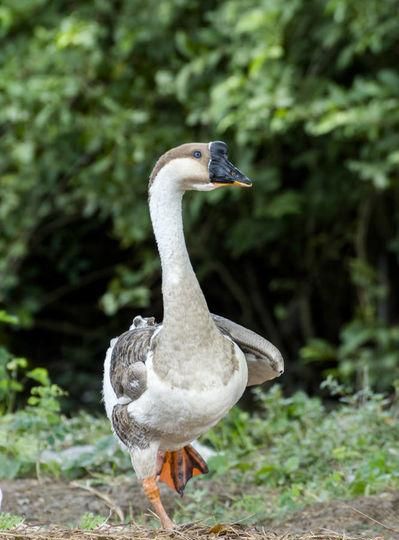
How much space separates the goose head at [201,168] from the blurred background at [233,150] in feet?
12.0

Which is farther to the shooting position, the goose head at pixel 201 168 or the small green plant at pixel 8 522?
the goose head at pixel 201 168

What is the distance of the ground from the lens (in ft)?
13.4

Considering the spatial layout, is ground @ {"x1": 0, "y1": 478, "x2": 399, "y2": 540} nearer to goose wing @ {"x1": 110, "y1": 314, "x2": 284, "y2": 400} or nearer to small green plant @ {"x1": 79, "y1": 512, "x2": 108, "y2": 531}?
small green plant @ {"x1": 79, "y1": 512, "x2": 108, "y2": 531}

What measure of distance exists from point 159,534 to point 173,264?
106cm

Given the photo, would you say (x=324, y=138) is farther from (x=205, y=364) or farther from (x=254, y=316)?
(x=205, y=364)

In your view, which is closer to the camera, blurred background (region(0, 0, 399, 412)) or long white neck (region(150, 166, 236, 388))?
long white neck (region(150, 166, 236, 388))

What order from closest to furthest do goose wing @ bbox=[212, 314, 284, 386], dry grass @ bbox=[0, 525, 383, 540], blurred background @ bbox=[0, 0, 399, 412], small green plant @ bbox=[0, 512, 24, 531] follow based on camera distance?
dry grass @ bbox=[0, 525, 383, 540]
small green plant @ bbox=[0, 512, 24, 531]
goose wing @ bbox=[212, 314, 284, 386]
blurred background @ bbox=[0, 0, 399, 412]

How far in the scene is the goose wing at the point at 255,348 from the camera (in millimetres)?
4770

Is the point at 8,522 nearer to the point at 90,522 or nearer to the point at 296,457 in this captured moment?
the point at 90,522

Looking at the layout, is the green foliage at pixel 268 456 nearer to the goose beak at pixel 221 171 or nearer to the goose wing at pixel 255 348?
the goose wing at pixel 255 348

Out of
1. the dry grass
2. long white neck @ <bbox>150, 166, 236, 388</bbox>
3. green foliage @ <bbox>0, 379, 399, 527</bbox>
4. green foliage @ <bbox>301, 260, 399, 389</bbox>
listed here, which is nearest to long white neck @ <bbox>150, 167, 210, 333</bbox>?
long white neck @ <bbox>150, 166, 236, 388</bbox>

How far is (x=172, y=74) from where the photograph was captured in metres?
9.50

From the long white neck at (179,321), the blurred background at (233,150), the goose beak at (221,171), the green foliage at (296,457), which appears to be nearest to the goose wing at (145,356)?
the long white neck at (179,321)

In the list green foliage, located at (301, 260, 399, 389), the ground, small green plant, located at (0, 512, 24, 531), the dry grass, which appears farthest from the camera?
green foliage, located at (301, 260, 399, 389)
